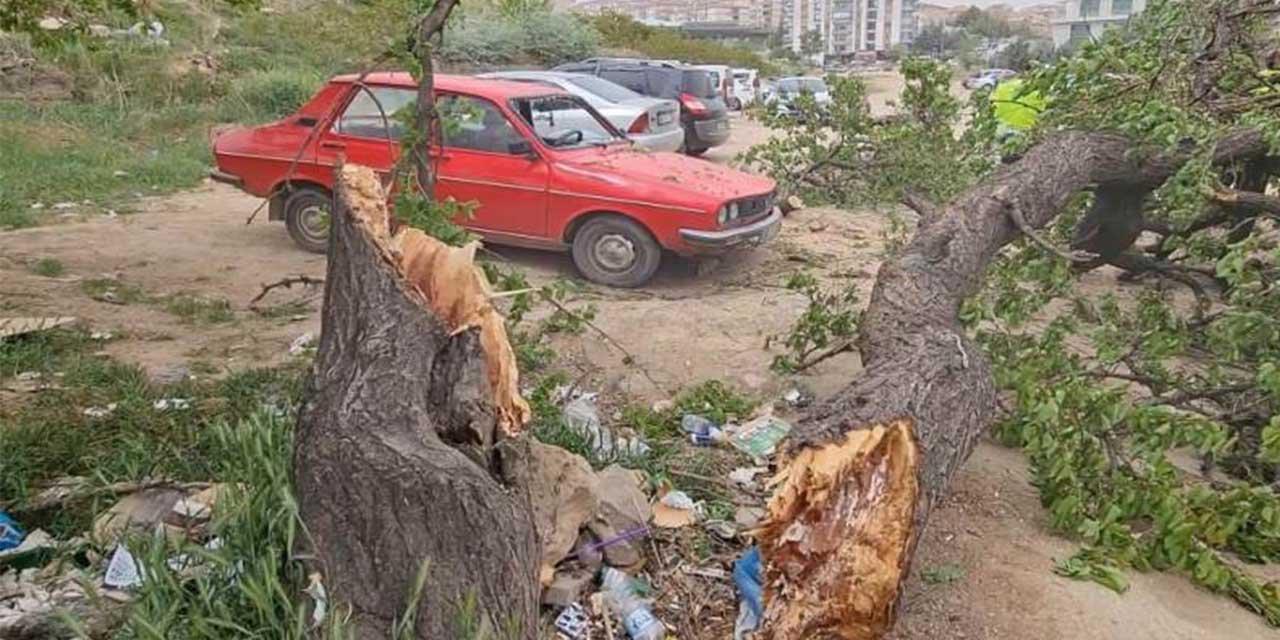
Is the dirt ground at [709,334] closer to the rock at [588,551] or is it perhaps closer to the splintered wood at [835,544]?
the splintered wood at [835,544]

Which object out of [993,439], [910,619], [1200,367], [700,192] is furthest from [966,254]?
[700,192]

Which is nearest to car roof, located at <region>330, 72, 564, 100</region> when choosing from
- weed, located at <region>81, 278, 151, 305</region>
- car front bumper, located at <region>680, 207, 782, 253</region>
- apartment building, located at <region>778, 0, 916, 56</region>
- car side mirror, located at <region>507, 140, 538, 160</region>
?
car side mirror, located at <region>507, 140, 538, 160</region>

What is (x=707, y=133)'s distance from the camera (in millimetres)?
14211

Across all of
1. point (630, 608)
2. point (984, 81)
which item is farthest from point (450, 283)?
point (984, 81)

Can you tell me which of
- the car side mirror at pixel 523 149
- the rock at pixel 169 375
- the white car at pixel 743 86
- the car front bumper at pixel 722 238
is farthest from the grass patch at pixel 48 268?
the white car at pixel 743 86

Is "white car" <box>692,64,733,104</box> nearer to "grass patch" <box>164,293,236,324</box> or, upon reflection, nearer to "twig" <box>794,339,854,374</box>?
"grass patch" <box>164,293,236,324</box>

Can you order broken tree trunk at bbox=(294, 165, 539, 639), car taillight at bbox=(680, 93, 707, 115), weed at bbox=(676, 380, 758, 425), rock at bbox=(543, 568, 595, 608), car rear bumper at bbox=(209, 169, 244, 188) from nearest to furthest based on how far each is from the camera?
broken tree trunk at bbox=(294, 165, 539, 639) → rock at bbox=(543, 568, 595, 608) → weed at bbox=(676, 380, 758, 425) → car rear bumper at bbox=(209, 169, 244, 188) → car taillight at bbox=(680, 93, 707, 115)

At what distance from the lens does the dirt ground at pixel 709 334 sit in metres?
3.31

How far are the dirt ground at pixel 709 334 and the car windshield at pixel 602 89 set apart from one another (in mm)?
3519

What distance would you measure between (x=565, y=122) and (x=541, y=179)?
99 cm

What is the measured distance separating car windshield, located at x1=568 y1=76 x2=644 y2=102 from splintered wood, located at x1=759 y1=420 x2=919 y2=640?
10341 millimetres

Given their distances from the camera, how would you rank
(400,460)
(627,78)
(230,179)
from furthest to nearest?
(627,78), (230,179), (400,460)

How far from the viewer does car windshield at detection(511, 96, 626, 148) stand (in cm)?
786

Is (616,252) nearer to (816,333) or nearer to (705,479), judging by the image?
(816,333)
